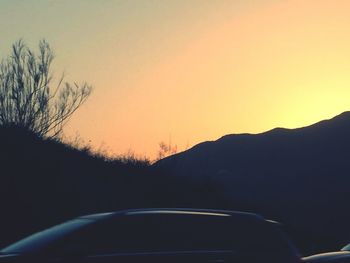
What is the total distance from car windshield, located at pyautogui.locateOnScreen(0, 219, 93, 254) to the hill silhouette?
59.3 metres

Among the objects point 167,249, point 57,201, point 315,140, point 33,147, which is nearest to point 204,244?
point 167,249

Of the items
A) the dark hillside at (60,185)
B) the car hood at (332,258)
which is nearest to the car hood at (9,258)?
the car hood at (332,258)

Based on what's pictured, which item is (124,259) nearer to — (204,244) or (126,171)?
(204,244)

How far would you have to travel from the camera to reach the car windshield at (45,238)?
319 inches

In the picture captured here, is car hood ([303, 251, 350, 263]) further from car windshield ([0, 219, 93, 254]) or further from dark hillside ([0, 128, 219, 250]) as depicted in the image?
dark hillside ([0, 128, 219, 250])

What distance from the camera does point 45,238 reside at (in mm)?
8344

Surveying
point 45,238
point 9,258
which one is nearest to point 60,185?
point 45,238

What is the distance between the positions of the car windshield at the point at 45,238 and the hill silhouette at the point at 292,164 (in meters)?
59.3

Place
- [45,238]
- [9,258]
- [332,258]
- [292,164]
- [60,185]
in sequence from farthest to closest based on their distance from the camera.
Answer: [292,164]
[60,185]
[332,258]
[45,238]
[9,258]

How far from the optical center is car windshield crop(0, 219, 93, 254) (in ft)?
26.6

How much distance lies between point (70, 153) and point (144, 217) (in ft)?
72.5

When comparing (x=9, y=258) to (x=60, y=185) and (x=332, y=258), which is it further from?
(x=60, y=185)

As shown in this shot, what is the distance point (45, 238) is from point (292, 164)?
334 ft

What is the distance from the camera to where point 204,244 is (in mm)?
9094
